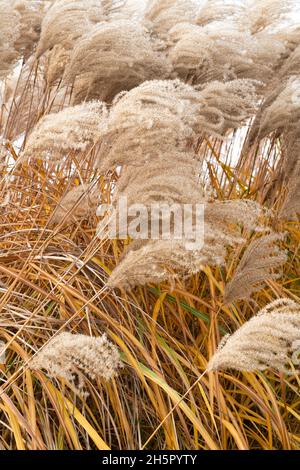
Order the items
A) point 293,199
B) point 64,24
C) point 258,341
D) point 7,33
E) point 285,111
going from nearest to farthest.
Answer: point 258,341 < point 293,199 < point 285,111 < point 7,33 < point 64,24

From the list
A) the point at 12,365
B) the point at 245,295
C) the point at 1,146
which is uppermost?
the point at 1,146

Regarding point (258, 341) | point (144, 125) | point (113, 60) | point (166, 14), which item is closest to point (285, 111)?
point (113, 60)

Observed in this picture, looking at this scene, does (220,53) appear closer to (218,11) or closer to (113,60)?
(218,11)

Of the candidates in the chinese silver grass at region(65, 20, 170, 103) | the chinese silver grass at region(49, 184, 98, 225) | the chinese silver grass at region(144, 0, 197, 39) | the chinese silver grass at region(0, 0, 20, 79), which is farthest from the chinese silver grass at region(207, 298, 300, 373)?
the chinese silver grass at region(144, 0, 197, 39)

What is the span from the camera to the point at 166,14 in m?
3.91

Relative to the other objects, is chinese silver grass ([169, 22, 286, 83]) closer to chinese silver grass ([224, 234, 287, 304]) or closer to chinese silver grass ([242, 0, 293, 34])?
chinese silver grass ([242, 0, 293, 34])

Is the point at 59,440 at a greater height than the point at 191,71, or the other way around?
the point at 191,71

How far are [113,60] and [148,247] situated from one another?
3.79ft

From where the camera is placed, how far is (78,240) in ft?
10.7

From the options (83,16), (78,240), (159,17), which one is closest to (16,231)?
(78,240)

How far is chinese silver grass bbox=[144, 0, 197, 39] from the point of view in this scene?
3.88 metres

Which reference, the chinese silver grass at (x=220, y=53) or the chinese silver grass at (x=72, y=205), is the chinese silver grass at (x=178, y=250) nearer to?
the chinese silver grass at (x=72, y=205)

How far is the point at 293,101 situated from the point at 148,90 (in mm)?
869

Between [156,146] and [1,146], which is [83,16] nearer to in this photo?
[1,146]
